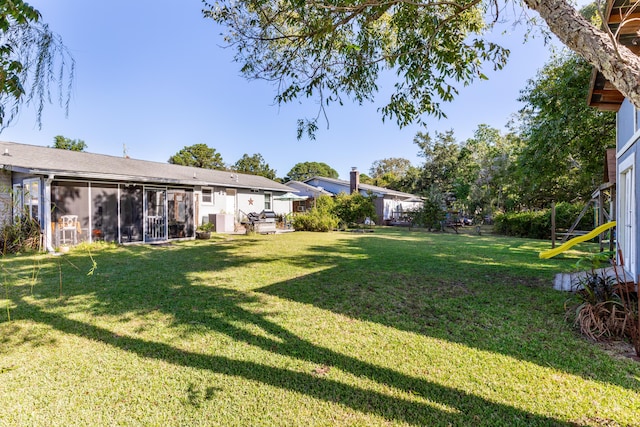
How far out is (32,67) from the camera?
8.07ft

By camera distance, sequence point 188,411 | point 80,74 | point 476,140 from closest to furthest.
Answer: point 188,411 < point 80,74 < point 476,140

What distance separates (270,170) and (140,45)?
52280 mm

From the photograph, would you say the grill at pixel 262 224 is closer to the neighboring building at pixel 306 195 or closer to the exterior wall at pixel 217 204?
the exterior wall at pixel 217 204

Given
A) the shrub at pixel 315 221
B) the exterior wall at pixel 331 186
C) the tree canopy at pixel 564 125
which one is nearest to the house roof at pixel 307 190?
the exterior wall at pixel 331 186

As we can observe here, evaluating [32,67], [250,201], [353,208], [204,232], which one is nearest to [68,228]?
[204,232]

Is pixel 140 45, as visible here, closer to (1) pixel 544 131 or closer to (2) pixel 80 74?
(2) pixel 80 74

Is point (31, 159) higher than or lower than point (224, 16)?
lower

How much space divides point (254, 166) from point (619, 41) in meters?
54.2

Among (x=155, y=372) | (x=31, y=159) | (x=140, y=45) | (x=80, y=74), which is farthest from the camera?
(x=31, y=159)

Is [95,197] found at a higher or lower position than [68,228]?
higher

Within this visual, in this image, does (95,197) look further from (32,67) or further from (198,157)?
(198,157)

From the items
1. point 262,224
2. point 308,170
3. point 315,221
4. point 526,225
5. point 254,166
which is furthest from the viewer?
point 308,170

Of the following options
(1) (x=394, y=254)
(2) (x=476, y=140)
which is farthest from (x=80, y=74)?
(2) (x=476, y=140)

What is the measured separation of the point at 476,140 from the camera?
37125 millimetres
